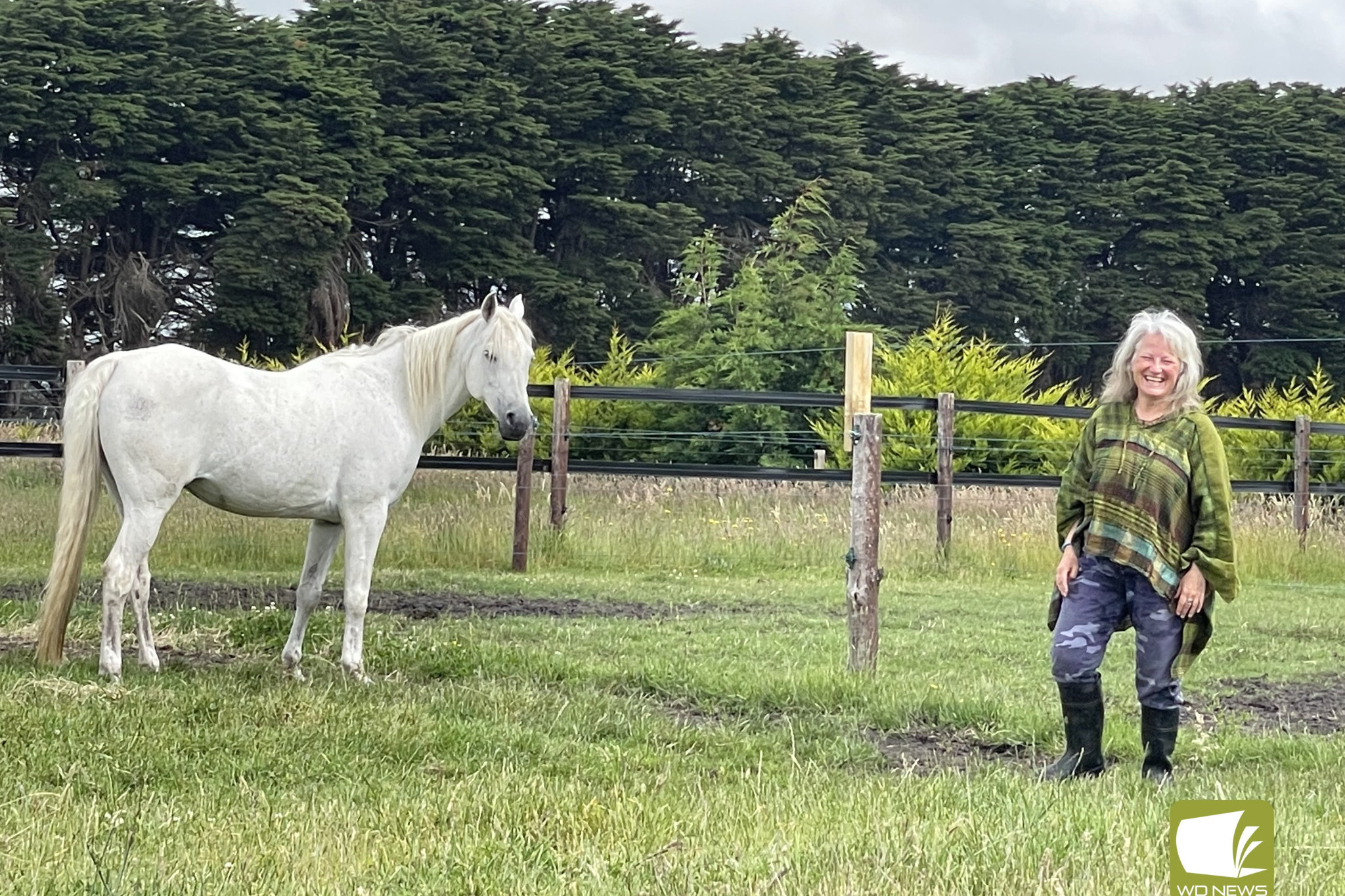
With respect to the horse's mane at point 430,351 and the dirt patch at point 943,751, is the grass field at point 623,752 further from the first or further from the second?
the horse's mane at point 430,351

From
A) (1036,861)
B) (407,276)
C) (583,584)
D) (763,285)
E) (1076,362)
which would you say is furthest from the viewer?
(1076,362)

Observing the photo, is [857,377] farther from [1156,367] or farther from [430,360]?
[1156,367]

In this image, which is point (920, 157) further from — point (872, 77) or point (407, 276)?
point (407, 276)

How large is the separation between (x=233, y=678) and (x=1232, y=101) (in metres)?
43.4

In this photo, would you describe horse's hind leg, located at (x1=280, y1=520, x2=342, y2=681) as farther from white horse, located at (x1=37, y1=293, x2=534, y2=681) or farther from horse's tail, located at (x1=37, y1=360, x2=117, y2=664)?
horse's tail, located at (x1=37, y1=360, x2=117, y2=664)

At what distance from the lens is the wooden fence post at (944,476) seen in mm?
13547

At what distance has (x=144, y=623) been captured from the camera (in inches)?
272

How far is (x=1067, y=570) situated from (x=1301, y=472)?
11.8 meters

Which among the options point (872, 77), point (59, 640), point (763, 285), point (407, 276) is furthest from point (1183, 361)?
point (872, 77)

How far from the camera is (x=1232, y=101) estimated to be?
144 feet

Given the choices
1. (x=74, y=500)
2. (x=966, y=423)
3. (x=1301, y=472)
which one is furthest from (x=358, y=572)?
(x=966, y=423)

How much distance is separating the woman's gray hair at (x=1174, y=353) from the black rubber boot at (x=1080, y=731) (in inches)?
40.5

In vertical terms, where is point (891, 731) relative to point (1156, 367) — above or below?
below

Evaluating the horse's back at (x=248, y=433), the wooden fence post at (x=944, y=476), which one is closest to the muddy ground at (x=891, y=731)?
the horse's back at (x=248, y=433)
